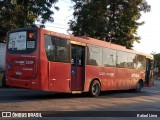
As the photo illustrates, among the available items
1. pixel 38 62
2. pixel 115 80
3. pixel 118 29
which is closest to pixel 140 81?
pixel 115 80

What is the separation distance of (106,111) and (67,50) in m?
4.37

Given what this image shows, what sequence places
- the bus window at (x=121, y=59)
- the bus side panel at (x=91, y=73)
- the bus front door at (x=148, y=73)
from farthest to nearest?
the bus front door at (x=148, y=73) → the bus window at (x=121, y=59) → the bus side panel at (x=91, y=73)

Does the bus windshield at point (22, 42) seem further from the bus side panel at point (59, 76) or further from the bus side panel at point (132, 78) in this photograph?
the bus side panel at point (132, 78)

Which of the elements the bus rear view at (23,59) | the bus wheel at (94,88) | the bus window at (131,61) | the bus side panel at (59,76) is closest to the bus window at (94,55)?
the bus wheel at (94,88)

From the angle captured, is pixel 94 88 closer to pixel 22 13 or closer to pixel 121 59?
pixel 121 59

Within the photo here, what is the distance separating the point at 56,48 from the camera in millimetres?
16156

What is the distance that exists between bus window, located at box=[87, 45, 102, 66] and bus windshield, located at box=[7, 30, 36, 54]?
409 centimetres

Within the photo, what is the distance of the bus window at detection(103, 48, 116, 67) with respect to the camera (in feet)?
66.6

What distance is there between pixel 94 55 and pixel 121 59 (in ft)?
12.4

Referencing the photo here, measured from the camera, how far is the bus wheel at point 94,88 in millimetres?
18839

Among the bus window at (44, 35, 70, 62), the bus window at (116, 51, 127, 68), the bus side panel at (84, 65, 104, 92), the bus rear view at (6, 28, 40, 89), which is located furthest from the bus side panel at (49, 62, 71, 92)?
the bus window at (116, 51, 127, 68)

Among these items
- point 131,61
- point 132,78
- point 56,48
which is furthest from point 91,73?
point 132,78

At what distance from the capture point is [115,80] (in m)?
21.8

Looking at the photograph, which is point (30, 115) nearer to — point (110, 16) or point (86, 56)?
point (86, 56)
